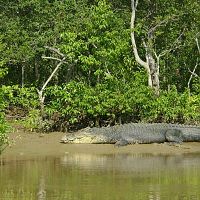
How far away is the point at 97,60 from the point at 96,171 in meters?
6.83

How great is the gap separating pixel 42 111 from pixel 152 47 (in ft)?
15.7

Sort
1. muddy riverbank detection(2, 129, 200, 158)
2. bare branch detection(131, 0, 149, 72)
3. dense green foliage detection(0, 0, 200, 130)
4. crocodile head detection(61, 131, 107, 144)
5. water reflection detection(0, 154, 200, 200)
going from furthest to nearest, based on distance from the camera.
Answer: bare branch detection(131, 0, 149, 72) < dense green foliage detection(0, 0, 200, 130) < crocodile head detection(61, 131, 107, 144) < muddy riverbank detection(2, 129, 200, 158) < water reflection detection(0, 154, 200, 200)

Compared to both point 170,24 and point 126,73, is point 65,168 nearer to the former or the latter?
point 126,73

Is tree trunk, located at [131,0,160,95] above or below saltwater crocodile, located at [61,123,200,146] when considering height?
above

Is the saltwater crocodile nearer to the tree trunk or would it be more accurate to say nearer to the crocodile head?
the crocodile head

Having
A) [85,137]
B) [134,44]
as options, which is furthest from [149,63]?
[85,137]

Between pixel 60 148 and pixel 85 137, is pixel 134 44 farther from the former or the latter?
pixel 60 148

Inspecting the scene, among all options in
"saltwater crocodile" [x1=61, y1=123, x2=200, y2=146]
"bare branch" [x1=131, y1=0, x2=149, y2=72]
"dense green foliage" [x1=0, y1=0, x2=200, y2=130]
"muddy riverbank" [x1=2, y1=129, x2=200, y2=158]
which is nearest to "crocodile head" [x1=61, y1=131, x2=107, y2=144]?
"saltwater crocodile" [x1=61, y1=123, x2=200, y2=146]

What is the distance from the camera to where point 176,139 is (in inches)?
660

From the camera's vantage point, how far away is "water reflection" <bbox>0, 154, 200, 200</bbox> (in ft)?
31.0

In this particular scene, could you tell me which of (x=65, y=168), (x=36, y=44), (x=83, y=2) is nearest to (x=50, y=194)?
(x=65, y=168)

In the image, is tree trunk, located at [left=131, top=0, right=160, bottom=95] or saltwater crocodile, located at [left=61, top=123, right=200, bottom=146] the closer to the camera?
saltwater crocodile, located at [left=61, top=123, right=200, bottom=146]

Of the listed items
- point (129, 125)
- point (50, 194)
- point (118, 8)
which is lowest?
point (50, 194)

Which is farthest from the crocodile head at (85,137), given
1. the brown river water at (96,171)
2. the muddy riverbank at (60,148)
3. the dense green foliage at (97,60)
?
the dense green foliage at (97,60)
